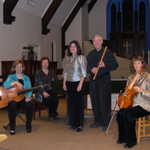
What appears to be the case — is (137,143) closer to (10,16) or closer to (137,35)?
(10,16)

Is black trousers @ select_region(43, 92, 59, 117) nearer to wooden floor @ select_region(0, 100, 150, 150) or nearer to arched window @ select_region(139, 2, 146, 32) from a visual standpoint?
wooden floor @ select_region(0, 100, 150, 150)

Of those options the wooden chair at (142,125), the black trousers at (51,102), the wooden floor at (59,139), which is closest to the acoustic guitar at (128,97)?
the wooden chair at (142,125)

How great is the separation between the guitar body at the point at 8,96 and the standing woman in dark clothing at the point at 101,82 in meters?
1.02

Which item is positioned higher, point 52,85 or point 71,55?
point 71,55

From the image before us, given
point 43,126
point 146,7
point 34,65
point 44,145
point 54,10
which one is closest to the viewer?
point 44,145

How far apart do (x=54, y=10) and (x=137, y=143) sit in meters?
5.87

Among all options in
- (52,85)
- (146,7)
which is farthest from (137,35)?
(52,85)

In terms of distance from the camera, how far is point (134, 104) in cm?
407

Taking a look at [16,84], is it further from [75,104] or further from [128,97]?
[128,97]

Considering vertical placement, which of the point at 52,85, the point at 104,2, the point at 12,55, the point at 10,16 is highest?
the point at 104,2

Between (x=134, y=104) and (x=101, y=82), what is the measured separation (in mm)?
809

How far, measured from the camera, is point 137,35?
1085 cm

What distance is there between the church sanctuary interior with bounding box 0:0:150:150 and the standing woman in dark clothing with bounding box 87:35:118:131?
0.05ft

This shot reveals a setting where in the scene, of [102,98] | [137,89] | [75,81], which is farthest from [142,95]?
[75,81]
